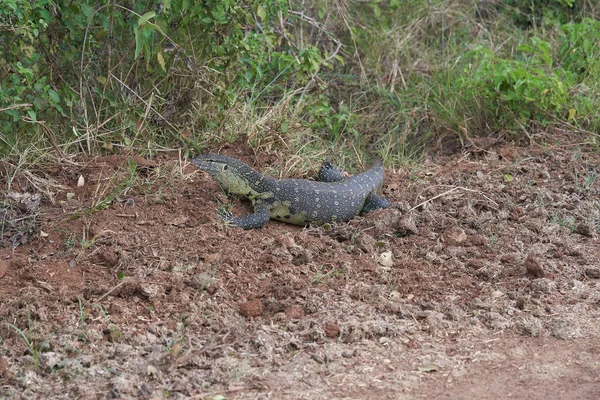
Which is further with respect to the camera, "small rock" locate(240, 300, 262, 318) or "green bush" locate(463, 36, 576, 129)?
"green bush" locate(463, 36, 576, 129)

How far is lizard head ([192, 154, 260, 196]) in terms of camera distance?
641 centimetres

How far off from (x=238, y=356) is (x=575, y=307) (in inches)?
85.6

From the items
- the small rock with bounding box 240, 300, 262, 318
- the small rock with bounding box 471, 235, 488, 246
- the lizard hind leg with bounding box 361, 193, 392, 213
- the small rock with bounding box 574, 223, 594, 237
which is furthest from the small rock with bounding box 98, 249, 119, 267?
the small rock with bounding box 574, 223, 594, 237

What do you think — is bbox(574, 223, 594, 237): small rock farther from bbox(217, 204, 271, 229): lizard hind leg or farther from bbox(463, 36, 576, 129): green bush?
bbox(217, 204, 271, 229): lizard hind leg

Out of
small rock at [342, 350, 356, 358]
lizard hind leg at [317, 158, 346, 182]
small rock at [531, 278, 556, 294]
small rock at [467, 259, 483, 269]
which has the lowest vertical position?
lizard hind leg at [317, 158, 346, 182]

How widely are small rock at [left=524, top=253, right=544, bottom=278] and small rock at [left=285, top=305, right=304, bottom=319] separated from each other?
166 centimetres

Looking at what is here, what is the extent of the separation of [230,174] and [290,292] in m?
1.64

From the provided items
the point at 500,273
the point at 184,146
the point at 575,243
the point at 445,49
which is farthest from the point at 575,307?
the point at 445,49

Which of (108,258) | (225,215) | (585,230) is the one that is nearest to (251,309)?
(108,258)

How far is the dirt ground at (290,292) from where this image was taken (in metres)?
4.20

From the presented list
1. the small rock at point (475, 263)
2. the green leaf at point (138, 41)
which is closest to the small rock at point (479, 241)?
the small rock at point (475, 263)

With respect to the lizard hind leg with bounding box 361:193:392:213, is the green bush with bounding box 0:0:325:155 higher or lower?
higher

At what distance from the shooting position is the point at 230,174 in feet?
21.1

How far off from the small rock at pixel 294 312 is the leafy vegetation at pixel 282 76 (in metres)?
2.06
